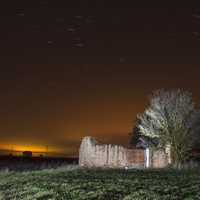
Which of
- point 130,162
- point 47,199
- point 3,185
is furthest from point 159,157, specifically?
A: point 47,199

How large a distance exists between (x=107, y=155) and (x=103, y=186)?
16.5m

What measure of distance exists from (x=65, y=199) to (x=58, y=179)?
15.2 feet

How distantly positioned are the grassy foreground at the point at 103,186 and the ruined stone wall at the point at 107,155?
9281 mm

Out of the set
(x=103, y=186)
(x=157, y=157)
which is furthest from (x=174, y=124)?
(x=103, y=186)

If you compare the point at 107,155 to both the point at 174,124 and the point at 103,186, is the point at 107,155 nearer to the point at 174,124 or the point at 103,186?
the point at 174,124

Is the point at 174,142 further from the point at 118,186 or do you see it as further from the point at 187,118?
the point at 118,186

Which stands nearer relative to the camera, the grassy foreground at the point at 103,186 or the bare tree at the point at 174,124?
the grassy foreground at the point at 103,186

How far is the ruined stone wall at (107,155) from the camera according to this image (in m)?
37.2

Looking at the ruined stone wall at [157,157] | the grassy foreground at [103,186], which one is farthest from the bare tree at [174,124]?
the grassy foreground at [103,186]

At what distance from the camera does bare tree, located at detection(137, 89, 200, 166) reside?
1529 inches

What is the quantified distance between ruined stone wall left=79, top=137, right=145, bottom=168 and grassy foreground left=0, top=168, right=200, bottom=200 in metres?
9.28

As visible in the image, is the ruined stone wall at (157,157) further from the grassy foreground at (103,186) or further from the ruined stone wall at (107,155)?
the grassy foreground at (103,186)

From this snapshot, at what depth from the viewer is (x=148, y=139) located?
42750 mm

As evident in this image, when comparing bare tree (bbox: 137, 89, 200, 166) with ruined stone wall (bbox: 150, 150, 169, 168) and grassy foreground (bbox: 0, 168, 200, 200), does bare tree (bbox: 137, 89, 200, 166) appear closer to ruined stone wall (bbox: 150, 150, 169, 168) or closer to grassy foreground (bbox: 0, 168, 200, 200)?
ruined stone wall (bbox: 150, 150, 169, 168)
